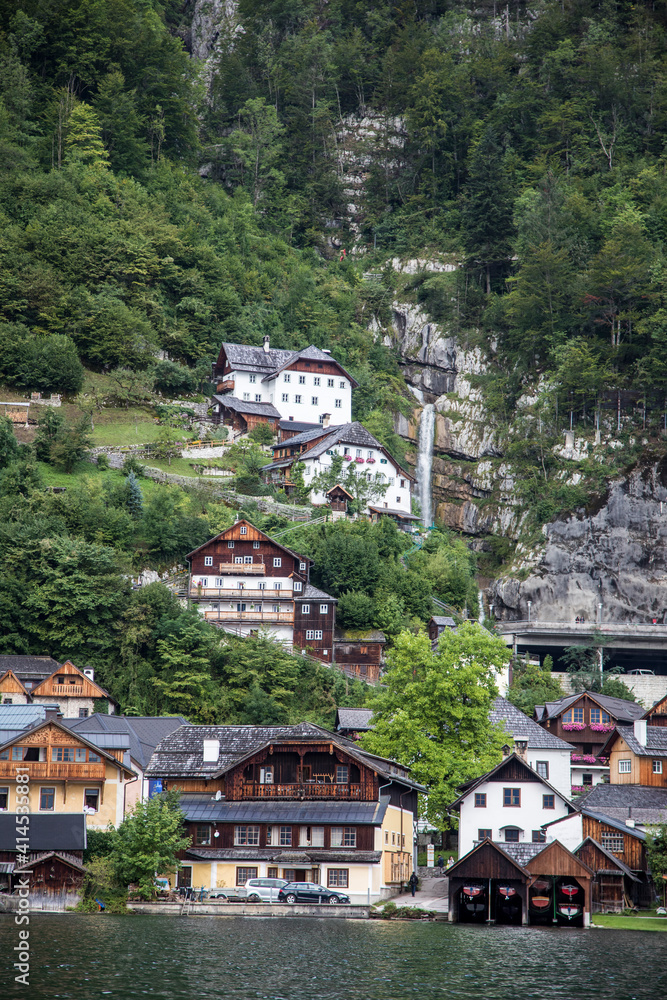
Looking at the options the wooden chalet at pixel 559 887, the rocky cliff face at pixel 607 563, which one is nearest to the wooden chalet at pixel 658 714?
the wooden chalet at pixel 559 887

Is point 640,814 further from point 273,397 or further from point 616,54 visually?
point 616,54

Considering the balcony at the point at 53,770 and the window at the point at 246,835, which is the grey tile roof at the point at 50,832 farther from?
the window at the point at 246,835

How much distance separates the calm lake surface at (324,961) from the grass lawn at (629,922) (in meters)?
1.73

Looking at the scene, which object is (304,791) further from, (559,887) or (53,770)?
(559,887)

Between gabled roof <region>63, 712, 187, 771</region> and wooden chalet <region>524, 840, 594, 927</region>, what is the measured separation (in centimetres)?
2025

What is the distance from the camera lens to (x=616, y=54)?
127 meters

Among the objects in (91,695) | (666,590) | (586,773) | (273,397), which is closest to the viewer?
(91,695)

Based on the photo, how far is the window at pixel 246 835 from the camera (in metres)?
54.1

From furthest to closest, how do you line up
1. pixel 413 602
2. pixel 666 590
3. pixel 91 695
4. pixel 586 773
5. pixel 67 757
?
pixel 666 590 < pixel 413 602 < pixel 586 773 < pixel 91 695 < pixel 67 757

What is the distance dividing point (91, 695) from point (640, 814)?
3086cm

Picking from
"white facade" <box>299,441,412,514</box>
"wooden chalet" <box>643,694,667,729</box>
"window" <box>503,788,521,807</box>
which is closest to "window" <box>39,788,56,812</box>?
"window" <box>503,788,521,807</box>

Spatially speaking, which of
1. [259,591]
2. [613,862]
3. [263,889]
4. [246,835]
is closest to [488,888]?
[613,862]

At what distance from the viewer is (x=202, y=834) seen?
54.3m

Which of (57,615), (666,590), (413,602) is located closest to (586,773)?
(413,602)
